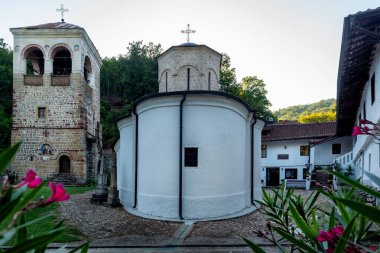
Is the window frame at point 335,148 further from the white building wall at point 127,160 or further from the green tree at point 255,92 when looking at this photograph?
the white building wall at point 127,160

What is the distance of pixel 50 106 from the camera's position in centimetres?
2133

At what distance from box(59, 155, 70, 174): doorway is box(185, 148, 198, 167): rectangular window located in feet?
48.4

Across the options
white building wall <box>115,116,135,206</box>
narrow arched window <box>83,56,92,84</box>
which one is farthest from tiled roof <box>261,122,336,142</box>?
narrow arched window <box>83,56,92,84</box>

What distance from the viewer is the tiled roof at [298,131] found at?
85.6ft

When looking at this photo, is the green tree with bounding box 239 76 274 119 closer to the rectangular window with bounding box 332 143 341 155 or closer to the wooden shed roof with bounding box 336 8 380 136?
the rectangular window with bounding box 332 143 341 155

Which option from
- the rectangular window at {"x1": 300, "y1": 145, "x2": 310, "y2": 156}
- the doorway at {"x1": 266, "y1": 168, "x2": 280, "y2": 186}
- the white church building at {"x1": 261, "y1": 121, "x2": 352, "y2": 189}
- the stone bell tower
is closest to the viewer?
the stone bell tower

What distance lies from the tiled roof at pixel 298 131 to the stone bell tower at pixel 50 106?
17.3 metres

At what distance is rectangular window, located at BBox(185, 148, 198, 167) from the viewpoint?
10047mm

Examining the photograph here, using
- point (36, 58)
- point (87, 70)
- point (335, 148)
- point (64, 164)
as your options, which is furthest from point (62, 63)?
point (335, 148)

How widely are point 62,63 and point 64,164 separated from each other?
8.54 metres

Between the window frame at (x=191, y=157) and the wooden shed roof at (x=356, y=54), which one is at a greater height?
the wooden shed roof at (x=356, y=54)

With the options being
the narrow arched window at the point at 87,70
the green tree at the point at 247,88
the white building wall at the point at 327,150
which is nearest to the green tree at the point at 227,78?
the green tree at the point at 247,88

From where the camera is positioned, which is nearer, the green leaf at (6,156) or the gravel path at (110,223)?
the green leaf at (6,156)

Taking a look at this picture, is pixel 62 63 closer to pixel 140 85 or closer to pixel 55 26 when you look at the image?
pixel 55 26
